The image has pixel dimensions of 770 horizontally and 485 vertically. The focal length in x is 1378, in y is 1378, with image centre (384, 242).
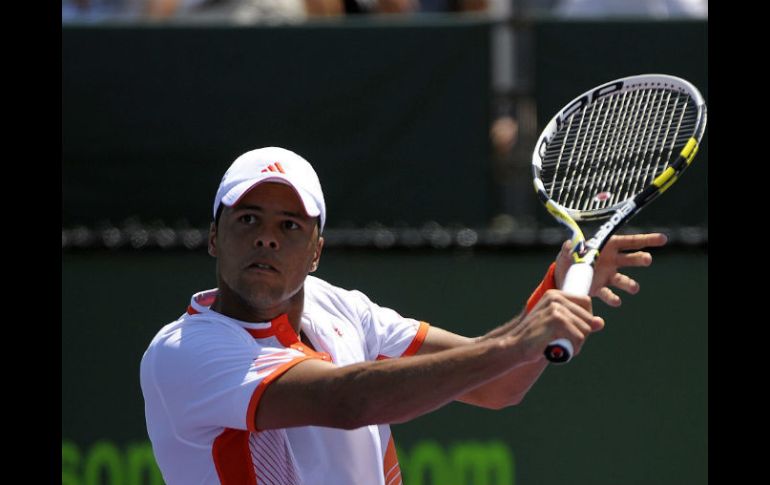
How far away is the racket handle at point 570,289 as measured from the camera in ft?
9.47

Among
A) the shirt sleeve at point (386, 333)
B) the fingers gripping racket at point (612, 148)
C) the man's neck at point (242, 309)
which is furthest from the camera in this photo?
the shirt sleeve at point (386, 333)

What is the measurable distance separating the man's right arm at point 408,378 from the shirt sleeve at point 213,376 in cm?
5

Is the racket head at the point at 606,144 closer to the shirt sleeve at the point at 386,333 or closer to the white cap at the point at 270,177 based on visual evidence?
the shirt sleeve at the point at 386,333

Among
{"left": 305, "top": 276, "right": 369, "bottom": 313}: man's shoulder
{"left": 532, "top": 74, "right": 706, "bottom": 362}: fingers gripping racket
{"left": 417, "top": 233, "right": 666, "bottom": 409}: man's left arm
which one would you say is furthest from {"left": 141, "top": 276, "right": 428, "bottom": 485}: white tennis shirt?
{"left": 532, "top": 74, "right": 706, "bottom": 362}: fingers gripping racket

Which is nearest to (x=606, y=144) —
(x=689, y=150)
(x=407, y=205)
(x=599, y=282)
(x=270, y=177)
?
(x=689, y=150)

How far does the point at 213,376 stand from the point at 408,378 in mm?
504

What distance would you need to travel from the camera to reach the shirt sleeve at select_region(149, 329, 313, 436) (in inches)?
126

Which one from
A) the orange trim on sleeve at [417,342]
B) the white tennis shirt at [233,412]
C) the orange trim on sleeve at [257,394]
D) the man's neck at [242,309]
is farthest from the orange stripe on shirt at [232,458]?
the orange trim on sleeve at [417,342]

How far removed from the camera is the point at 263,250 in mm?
3387

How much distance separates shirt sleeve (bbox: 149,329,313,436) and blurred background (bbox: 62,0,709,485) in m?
2.98

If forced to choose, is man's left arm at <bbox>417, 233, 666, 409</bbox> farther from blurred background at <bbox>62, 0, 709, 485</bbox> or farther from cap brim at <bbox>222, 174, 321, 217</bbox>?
blurred background at <bbox>62, 0, 709, 485</bbox>

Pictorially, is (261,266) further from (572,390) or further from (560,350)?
(572,390)

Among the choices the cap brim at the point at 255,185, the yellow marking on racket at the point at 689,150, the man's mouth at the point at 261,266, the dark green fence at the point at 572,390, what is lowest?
the dark green fence at the point at 572,390
